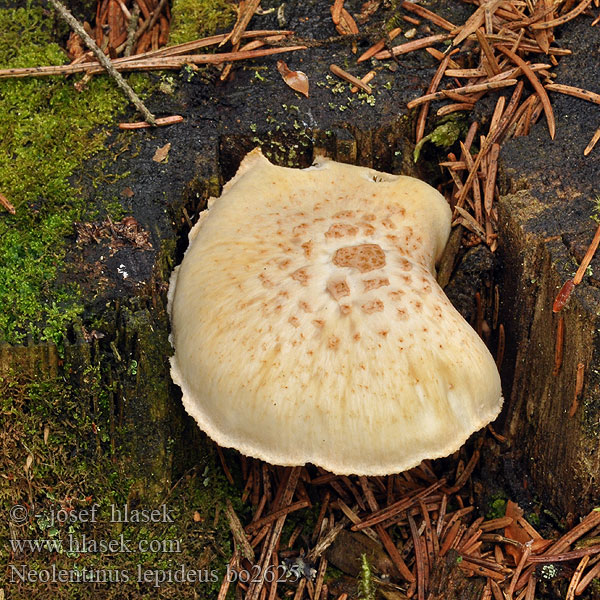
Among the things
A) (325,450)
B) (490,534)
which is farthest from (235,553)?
(490,534)

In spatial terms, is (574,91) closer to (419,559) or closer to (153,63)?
(153,63)

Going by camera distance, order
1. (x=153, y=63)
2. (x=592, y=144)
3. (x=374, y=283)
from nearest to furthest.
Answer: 1. (x=374, y=283)
2. (x=592, y=144)
3. (x=153, y=63)

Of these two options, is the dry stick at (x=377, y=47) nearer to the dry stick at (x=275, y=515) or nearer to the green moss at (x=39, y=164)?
the green moss at (x=39, y=164)

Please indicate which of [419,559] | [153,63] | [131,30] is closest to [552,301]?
[419,559]

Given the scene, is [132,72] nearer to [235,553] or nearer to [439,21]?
[439,21]

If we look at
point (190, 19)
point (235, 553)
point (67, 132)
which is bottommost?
point (235, 553)

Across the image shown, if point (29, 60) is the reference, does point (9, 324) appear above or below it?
below
